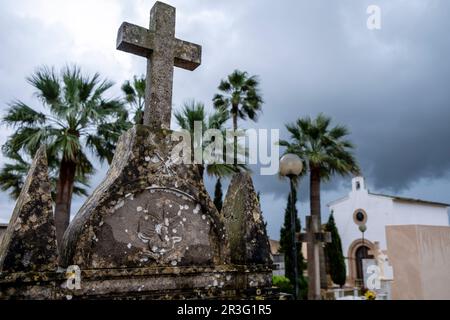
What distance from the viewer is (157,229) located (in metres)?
3.30

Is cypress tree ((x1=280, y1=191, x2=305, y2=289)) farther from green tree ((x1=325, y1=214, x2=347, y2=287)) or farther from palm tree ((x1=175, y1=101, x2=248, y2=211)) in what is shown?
palm tree ((x1=175, y1=101, x2=248, y2=211))

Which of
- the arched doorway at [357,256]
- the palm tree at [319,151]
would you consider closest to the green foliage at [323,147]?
the palm tree at [319,151]

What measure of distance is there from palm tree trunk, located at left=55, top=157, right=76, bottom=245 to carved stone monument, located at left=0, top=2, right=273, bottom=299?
7.81 m

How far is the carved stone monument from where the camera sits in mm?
2979

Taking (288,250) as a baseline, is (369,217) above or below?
above

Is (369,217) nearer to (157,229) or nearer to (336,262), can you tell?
(336,262)

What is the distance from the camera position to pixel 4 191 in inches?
589

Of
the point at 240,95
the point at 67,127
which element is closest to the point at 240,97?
the point at 240,95

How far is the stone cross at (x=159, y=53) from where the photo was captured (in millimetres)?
3779

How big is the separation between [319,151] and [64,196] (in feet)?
38.9

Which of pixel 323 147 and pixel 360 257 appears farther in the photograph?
pixel 360 257

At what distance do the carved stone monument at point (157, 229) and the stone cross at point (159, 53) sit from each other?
11mm
